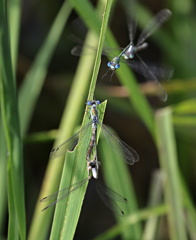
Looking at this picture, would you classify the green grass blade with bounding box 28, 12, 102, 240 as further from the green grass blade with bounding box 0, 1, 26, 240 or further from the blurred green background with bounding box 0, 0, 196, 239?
the green grass blade with bounding box 0, 1, 26, 240

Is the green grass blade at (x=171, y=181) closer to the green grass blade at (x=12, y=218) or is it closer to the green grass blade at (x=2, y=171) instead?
the green grass blade at (x=2, y=171)

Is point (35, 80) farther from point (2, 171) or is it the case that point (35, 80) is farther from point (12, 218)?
point (12, 218)

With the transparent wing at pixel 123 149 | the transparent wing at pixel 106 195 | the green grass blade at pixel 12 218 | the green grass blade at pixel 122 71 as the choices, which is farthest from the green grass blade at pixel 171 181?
the green grass blade at pixel 12 218

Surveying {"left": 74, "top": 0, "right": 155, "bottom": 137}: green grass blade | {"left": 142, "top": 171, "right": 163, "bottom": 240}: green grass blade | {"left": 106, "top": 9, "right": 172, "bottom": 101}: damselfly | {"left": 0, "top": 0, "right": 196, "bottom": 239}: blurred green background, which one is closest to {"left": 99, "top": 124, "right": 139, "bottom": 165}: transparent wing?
{"left": 106, "top": 9, "right": 172, "bottom": 101}: damselfly

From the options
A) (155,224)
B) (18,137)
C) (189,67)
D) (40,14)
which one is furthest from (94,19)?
(40,14)

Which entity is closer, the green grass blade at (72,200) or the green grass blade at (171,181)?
the green grass blade at (72,200)

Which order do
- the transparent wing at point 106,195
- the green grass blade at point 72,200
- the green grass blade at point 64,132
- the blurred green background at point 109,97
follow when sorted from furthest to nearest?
the blurred green background at point 109,97 < the green grass blade at point 64,132 < the transparent wing at point 106,195 < the green grass blade at point 72,200

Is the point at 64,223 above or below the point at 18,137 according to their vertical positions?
below

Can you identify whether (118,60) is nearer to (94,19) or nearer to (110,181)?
(94,19)
